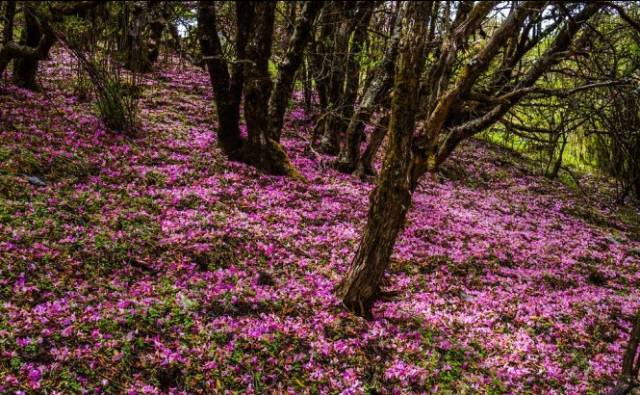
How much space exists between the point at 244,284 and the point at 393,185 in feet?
9.74

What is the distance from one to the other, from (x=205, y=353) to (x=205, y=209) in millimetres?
Answer: 4088

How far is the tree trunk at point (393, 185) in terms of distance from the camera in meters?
5.39

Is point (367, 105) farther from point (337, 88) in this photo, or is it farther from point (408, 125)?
point (408, 125)

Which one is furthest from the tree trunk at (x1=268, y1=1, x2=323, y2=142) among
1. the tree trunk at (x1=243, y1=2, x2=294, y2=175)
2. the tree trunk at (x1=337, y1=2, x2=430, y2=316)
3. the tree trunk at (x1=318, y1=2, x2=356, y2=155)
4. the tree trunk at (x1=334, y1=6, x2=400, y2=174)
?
the tree trunk at (x1=337, y1=2, x2=430, y2=316)

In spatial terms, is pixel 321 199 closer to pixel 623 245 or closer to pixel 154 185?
pixel 154 185


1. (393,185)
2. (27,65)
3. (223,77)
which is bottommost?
(393,185)

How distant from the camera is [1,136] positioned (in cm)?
910

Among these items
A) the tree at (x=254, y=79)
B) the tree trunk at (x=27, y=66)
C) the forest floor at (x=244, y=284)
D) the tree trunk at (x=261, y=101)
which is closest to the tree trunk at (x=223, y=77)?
the tree at (x=254, y=79)

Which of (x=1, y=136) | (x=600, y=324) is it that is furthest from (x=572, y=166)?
(x=1, y=136)

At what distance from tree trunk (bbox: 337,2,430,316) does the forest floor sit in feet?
1.64

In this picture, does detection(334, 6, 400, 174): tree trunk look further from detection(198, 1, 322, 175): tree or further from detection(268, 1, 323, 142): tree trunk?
detection(198, 1, 322, 175): tree

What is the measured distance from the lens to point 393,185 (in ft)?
19.2

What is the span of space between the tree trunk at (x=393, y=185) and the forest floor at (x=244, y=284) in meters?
0.50

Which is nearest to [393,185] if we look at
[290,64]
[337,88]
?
[290,64]
